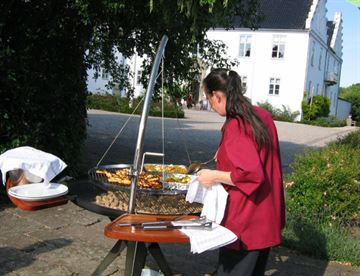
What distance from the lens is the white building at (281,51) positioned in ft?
133

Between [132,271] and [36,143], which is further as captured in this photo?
[36,143]

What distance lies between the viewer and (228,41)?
4306cm

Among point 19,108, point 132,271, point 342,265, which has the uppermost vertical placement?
point 19,108

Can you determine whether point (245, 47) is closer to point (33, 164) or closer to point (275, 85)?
point (275, 85)

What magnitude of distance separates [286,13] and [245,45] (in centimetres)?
480

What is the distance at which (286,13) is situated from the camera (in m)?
42.7

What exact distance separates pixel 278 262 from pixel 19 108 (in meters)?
3.99

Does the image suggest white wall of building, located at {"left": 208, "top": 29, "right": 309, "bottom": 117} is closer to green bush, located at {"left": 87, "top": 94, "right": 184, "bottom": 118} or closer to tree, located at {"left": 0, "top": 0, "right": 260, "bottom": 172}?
green bush, located at {"left": 87, "top": 94, "right": 184, "bottom": 118}

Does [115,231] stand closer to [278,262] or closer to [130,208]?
[130,208]

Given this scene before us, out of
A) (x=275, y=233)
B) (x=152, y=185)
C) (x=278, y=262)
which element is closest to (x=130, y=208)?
(x=152, y=185)

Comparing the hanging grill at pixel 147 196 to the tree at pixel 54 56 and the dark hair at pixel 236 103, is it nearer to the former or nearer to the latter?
the dark hair at pixel 236 103

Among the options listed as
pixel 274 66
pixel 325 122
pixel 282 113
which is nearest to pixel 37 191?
pixel 325 122

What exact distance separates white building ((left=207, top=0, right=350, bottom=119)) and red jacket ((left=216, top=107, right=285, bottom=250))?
38546 millimetres

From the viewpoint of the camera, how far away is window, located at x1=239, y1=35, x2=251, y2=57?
42.4 meters
